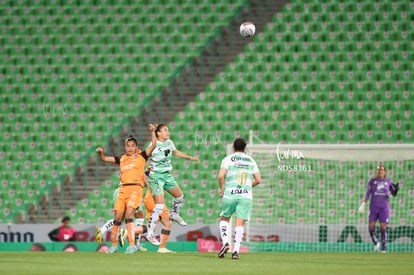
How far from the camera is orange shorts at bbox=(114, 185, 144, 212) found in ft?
50.7

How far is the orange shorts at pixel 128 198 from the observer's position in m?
15.4

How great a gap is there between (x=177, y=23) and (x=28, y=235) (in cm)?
816

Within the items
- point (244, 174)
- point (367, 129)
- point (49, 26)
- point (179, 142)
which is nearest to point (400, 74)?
point (367, 129)

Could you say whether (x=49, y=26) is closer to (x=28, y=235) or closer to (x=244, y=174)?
(x=28, y=235)

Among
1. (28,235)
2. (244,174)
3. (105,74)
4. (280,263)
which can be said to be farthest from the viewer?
(105,74)

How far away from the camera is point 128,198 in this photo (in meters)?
15.5

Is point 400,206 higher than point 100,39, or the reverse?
point 100,39

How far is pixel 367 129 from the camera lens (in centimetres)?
2502

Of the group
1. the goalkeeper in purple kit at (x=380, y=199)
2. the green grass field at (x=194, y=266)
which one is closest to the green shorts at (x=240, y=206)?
the green grass field at (x=194, y=266)

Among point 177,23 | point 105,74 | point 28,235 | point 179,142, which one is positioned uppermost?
point 177,23

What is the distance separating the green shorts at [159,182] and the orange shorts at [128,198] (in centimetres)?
101
